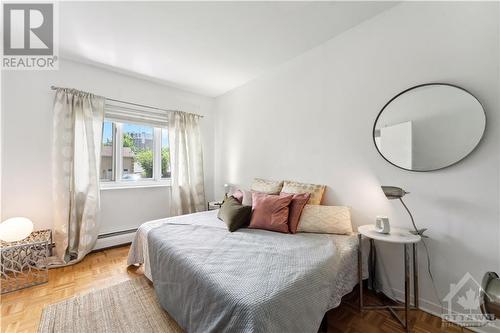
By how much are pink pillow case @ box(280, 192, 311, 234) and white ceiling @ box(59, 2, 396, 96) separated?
5.52ft

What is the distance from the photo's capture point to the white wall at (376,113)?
1423 mm

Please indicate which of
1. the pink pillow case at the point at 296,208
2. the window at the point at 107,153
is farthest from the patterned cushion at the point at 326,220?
the window at the point at 107,153

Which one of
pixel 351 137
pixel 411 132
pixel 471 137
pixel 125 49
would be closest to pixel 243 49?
pixel 125 49

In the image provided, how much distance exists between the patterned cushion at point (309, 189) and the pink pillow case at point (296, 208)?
0.35ft

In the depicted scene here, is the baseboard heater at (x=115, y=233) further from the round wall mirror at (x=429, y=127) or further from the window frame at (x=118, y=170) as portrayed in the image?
the round wall mirror at (x=429, y=127)

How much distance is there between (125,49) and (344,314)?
3.42 metres

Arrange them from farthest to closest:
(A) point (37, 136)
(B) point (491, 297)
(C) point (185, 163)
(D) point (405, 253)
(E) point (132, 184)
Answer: (C) point (185, 163)
(E) point (132, 184)
(A) point (37, 136)
(D) point (405, 253)
(B) point (491, 297)

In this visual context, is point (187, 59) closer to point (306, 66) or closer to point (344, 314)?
point (306, 66)

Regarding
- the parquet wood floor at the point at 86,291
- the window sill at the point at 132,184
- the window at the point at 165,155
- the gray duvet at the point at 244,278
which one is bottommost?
the parquet wood floor at the point at 86,291

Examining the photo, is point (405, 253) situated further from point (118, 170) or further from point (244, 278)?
point (118, 170)

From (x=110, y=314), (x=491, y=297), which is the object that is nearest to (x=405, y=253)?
(x=491, y=297)

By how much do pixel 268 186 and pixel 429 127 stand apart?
5.48 feet

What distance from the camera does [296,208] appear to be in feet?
6.81

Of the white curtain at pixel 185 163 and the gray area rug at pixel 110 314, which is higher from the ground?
the white curtain at pixel 185 163
